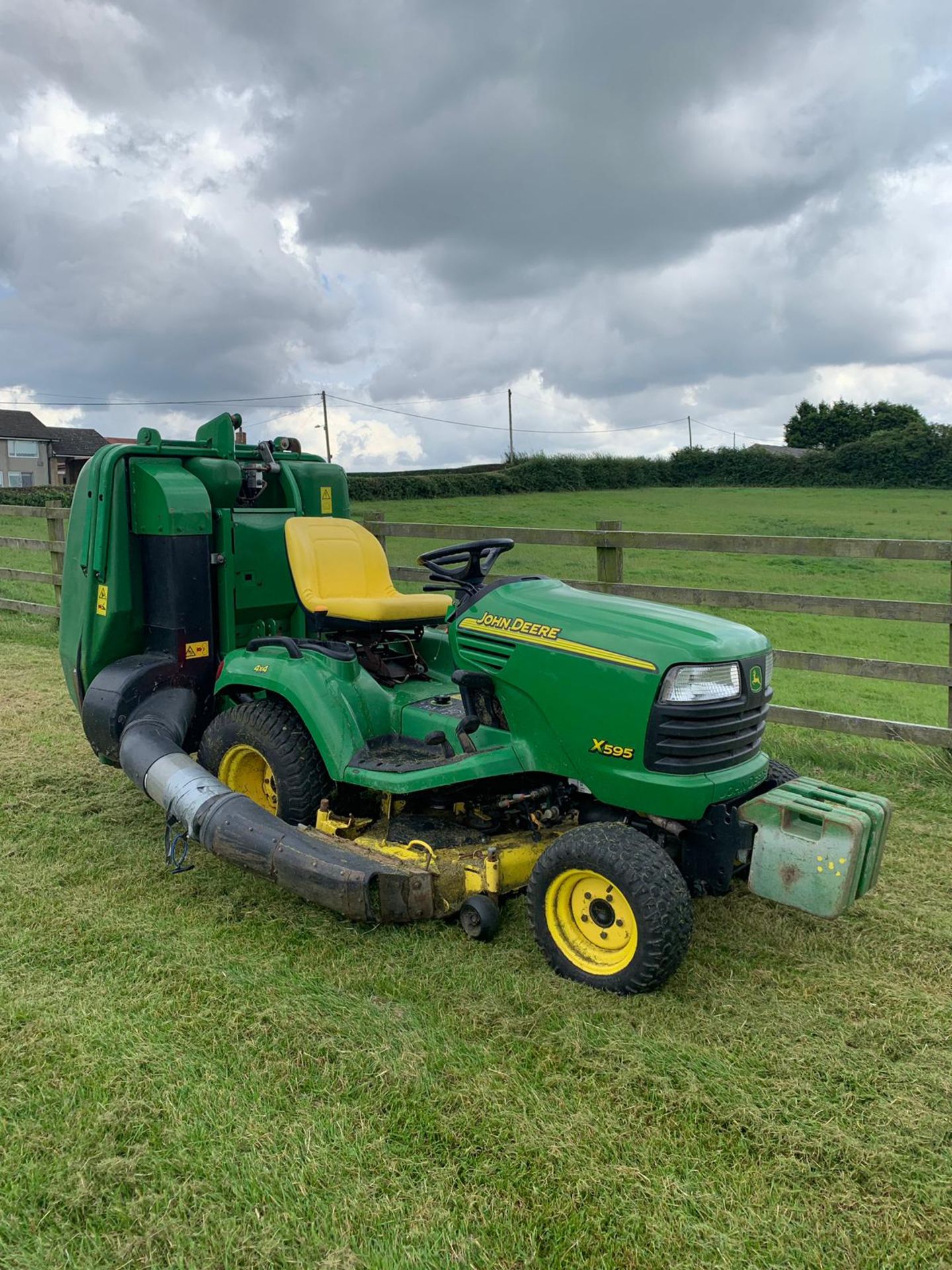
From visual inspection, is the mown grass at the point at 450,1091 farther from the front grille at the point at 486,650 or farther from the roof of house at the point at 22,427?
the roof of house at the point at 22,427

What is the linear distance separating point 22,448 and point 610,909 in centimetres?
5734

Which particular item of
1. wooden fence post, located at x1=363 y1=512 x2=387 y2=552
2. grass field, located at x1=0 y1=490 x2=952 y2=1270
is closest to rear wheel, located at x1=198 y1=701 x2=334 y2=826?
grass field, located at x1=0 y1=490 x2=952 y2=1270

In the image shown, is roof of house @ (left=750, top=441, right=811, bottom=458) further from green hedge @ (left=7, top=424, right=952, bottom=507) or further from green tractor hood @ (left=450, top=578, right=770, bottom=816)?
green tractor hood @ (left=450, top=578, right=770, bottom=816)

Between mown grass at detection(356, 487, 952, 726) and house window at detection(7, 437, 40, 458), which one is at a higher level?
house window at detection(7, 437, 40, 458)

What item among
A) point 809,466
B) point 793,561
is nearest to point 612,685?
point 793,561

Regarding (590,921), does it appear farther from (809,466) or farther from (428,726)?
(809,466)

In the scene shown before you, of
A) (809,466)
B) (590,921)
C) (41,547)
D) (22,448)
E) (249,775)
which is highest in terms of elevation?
(22,448)

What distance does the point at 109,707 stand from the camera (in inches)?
174

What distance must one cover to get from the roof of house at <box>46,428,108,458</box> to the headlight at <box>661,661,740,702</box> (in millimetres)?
55574

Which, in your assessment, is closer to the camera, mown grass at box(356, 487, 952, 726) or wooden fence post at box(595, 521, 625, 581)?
wooden fence post at box(595, 521, 625, 581)

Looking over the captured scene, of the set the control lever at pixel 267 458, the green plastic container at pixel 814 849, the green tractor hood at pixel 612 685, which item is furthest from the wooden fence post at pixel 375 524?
the green plastic container at pixel 814 849

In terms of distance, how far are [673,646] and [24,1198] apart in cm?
222

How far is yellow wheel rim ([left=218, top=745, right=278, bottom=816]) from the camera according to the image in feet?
13.9

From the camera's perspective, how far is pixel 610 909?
3.12 m
